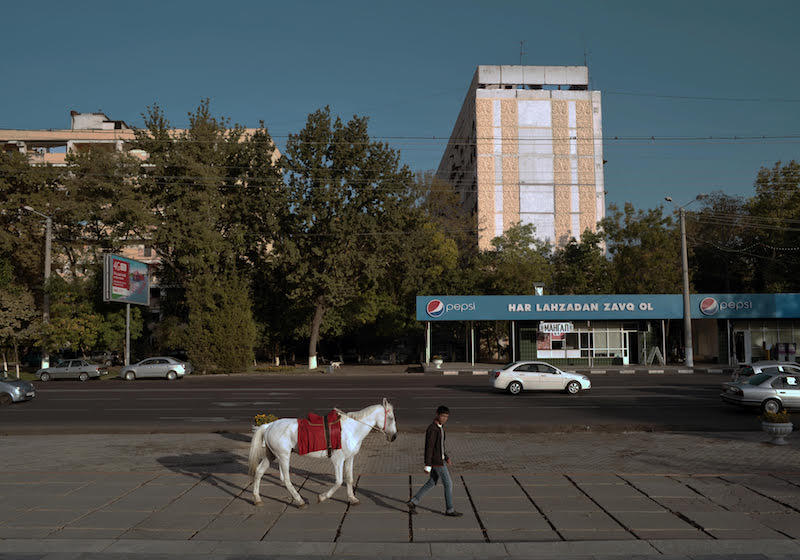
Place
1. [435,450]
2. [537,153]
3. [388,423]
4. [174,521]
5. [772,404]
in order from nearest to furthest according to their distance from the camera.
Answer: [174,521], [435,450], [388,423], [772,404], [537,153]

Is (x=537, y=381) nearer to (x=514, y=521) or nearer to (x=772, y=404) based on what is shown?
(x=772, y=404)

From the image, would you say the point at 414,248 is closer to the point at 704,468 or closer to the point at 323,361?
the point at 323,361

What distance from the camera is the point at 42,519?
832 centimetres

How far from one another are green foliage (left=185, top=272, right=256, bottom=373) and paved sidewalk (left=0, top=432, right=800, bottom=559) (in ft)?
94.2

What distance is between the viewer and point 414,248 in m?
50.0

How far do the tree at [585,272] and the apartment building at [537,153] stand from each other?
15.8 metres

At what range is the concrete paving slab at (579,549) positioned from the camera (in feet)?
22.9

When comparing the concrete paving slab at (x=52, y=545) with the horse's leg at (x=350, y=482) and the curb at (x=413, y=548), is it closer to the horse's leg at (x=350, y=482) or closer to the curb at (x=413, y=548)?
the curb at (x=413, y=548)

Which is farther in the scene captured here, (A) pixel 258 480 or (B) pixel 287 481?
(A) pixel 258 480

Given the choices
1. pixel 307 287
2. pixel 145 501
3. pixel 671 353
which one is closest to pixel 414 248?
pixel 307 287

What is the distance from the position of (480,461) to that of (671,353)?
44311mm

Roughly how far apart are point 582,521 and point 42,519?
24.8 ft

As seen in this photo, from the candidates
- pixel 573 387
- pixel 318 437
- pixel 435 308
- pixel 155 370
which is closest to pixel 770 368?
pixel 573 387

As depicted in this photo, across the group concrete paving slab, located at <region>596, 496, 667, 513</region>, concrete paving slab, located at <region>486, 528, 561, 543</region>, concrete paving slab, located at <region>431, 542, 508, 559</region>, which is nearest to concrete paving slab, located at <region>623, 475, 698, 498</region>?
concrete paving slab, located at <region>596, 496, 667, 513</region>
